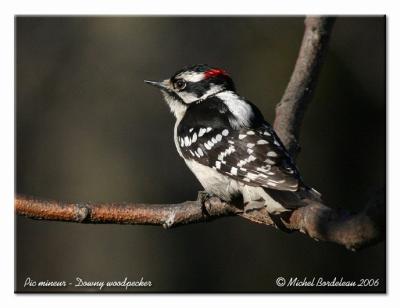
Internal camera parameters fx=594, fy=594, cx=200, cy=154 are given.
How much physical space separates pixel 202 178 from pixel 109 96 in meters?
2.88

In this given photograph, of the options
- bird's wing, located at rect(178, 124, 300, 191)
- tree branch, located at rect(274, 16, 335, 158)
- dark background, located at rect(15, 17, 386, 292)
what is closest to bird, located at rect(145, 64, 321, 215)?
bird's wing, located at rect(178, 124, 300, 191)

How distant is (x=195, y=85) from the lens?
4.05m

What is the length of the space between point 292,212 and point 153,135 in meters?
3.67

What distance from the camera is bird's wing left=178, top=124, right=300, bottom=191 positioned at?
2.99 m

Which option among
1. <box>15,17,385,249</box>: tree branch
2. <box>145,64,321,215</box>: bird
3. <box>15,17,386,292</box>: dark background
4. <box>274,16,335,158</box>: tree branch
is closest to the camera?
<box>15,17,385,249</box>: tree branch

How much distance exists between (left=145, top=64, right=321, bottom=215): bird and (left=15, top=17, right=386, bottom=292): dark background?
1.14 metres

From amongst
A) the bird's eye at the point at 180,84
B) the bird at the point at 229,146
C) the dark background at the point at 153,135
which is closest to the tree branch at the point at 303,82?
the bird at the point at 229,146

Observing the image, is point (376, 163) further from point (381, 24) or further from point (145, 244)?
point (145, 244)

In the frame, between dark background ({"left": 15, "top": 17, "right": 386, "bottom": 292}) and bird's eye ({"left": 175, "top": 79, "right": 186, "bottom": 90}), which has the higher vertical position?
bird's eye ({"left": 175, "top": 79, "right": 186, "bottom": 90})

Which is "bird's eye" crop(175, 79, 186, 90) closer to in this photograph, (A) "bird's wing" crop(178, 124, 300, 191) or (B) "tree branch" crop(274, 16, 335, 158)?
(A) "bird's wing" crop(178, 124, 300, 191)

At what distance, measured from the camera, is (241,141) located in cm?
336

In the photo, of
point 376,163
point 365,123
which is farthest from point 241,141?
point 365,123

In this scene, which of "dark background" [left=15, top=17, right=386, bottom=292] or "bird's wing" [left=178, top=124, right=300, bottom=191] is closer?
"bird's wing" [left=178, top=124, right=300, bottom=191]

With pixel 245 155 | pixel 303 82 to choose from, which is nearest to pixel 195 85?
pixel 303 82
